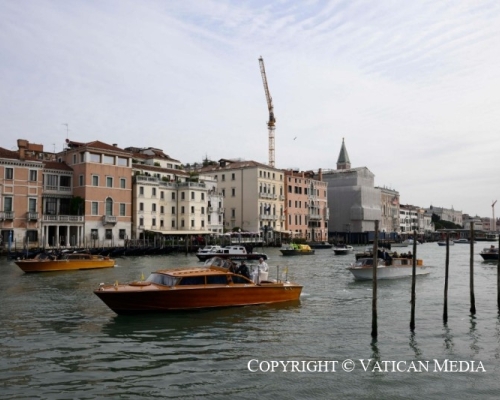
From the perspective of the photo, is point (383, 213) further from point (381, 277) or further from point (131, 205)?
point (381, 277)

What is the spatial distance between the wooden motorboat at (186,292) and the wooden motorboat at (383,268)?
10.1 meters

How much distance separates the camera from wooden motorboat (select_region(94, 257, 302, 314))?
15.2 metres

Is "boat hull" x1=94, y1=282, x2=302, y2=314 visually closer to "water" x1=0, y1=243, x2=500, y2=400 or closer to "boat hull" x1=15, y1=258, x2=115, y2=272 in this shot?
"water" x1=0, y1=243, x2=500, y2=400

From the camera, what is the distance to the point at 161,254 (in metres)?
51.3

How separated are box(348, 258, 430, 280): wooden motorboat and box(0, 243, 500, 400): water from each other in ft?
22.1

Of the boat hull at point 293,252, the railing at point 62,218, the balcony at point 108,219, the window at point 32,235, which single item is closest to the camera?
the window at point 32,235

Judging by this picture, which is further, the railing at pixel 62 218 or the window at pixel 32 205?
the railing at pixel 62 218

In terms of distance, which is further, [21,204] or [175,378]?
[21,204]

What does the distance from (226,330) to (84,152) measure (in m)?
40.3

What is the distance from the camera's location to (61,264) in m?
31.8

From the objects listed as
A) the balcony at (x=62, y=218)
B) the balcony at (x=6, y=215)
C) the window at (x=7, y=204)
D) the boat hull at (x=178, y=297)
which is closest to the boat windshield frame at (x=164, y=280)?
the boat hull at (x=178, y=297)

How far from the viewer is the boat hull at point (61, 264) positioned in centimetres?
3045

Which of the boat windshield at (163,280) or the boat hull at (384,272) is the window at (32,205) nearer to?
the boat hull at (384,272)

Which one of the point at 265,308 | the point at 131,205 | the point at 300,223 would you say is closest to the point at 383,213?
the point at 300,223
